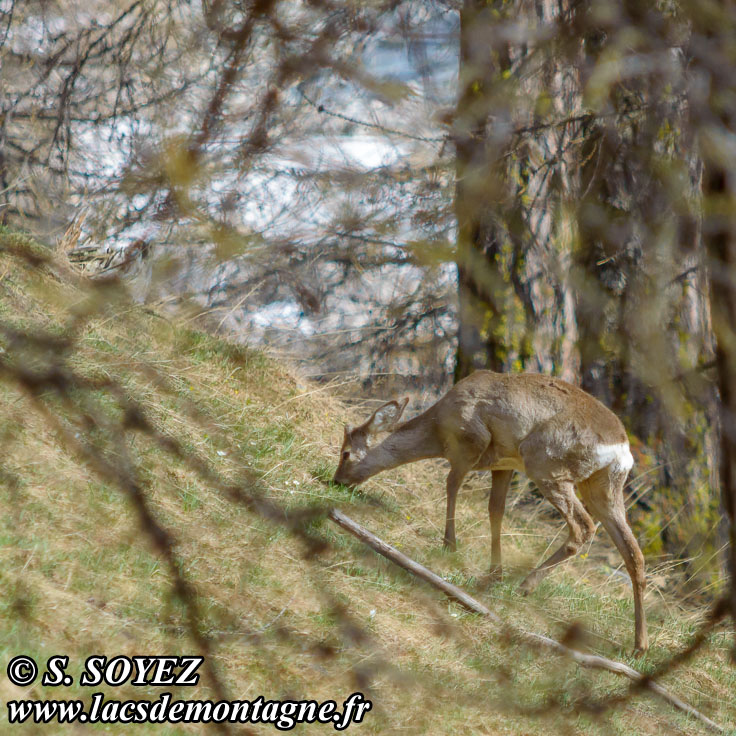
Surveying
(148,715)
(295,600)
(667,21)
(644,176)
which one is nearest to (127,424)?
(644,176)

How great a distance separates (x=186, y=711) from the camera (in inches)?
118

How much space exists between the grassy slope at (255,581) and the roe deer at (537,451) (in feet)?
1.24

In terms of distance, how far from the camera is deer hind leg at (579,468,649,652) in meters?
5.90

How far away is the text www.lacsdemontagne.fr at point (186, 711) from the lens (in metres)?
2.66

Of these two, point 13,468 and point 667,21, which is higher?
point 667,21

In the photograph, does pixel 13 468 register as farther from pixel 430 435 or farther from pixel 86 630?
pixel 430 435

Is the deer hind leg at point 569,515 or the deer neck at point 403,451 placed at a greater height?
the deer neck at point 403,451

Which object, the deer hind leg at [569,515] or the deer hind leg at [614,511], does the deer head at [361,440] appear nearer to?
the deer hind leg at [569,515]

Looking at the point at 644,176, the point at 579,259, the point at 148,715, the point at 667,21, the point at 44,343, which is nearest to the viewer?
the point at 667,21

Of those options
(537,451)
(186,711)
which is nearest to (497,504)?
(537,451)

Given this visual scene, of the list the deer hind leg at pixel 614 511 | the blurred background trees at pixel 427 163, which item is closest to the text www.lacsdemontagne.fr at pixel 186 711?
the blurred background trees at pixel 427 163

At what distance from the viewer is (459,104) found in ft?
3.95

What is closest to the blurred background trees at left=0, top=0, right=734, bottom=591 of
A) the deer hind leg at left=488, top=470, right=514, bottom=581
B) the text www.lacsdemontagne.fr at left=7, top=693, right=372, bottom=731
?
the text www.lacsdemontagne.fr at left=7, top=693, right=372, bottom=731

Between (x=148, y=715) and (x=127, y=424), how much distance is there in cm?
163
